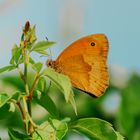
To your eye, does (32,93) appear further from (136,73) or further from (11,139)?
(136,73)

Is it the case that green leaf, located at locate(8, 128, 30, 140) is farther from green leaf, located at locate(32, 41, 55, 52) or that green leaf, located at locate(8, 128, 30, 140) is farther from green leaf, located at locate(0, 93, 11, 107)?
green leaf, located at locate(32, 41, 55, 52)

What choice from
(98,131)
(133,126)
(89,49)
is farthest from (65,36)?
(98,131)

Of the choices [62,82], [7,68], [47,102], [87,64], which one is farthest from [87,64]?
[62,82]

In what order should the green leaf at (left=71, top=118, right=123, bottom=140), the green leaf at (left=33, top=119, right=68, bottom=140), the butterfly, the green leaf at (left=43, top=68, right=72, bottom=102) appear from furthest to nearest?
1. the butterfly
2. the green leaf at (left=71, top=118, right=123, bottom=140)
3. the green leaf at (left=33, top=119, right=68, bottom=140)
4. the green leaf at (left=43, top=68, right=72, bottom=102)

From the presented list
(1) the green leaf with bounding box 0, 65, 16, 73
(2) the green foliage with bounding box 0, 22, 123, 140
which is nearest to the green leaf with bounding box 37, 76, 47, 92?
(2) the green foliage with bounding box 0, 22, 123, 140

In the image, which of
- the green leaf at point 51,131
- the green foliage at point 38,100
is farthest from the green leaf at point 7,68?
the green leaf at point 51,131
